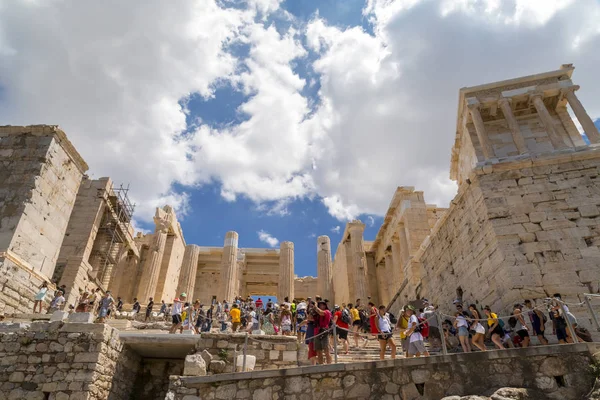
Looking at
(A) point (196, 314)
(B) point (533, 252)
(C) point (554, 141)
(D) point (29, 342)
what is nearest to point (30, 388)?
(D) point (29, 342)

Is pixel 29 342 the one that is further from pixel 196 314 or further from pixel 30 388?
pixel 196 314

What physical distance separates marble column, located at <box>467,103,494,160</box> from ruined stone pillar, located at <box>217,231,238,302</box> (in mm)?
17392

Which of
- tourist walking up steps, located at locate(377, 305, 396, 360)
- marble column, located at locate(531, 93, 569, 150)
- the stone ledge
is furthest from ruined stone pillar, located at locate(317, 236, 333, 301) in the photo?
the stone ledge

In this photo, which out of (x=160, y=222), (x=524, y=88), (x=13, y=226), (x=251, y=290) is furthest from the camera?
(x=251, y=290)

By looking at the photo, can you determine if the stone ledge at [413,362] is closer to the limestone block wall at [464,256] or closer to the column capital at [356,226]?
the limestone block wall at [464,256]

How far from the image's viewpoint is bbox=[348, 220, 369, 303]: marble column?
25875 mm

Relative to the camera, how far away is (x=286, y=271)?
28.2 meters

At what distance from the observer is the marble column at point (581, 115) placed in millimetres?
14305

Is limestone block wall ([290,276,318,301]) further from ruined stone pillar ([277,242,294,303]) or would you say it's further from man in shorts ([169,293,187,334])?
man in shorts ([169,293,187,334])

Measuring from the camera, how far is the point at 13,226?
484 inches

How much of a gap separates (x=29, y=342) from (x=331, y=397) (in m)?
6.55

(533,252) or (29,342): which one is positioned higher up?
(533,252)

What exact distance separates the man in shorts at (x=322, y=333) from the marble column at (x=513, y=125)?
9.93 m

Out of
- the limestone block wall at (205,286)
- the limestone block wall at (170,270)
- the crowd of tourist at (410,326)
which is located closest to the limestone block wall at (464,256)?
the crowd of tourist at (410,326)
